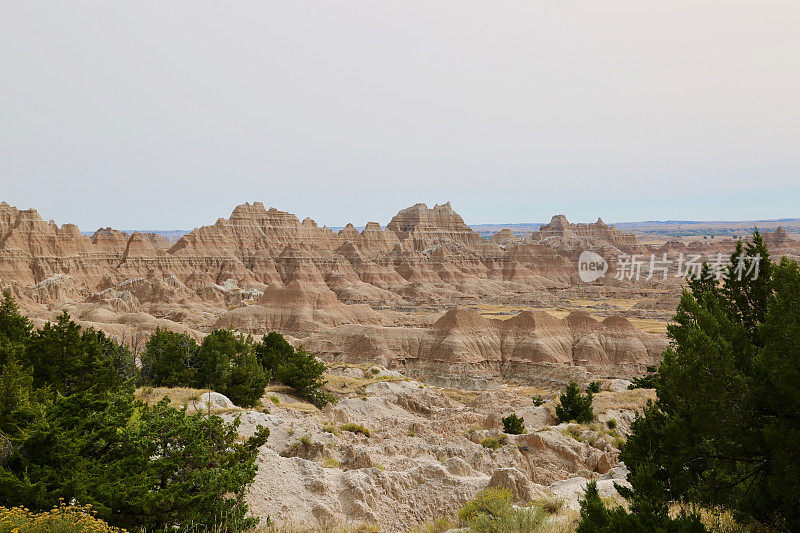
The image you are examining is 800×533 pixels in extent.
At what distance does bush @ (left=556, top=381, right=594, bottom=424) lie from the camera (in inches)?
1401

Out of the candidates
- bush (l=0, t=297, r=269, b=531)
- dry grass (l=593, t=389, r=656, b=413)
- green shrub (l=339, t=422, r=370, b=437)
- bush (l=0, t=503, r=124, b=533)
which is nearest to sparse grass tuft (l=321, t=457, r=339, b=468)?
bush (l=0, t=297, r=269, b=531)

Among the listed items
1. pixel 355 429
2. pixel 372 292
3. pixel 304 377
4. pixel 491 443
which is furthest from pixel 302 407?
pixel 372 292

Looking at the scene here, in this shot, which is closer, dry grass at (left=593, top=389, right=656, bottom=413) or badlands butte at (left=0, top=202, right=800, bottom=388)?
dry grass at (left=593, top=389, right=656, bottom=413)

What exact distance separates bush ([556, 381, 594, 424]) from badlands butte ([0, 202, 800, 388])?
91.6 ft

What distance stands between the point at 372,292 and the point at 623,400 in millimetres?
94204

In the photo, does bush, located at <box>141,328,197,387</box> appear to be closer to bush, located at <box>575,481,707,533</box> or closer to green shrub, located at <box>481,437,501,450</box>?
green shrub, located at <box>481,437,501,450</box>

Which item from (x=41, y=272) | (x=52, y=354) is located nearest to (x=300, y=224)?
(x=41, y=272)

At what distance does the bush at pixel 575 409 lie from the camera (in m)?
35.6

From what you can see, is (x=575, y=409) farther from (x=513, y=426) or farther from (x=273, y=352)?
(x=273, y=352)

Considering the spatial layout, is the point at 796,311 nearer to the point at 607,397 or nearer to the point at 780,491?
the point at 780,491

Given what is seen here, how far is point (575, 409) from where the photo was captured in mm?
36312

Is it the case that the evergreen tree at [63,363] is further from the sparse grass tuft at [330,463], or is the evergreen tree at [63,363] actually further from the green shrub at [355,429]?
the green shrub at [355,429]

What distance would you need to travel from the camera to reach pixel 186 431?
516 inches

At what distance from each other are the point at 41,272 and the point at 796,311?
125409mm
